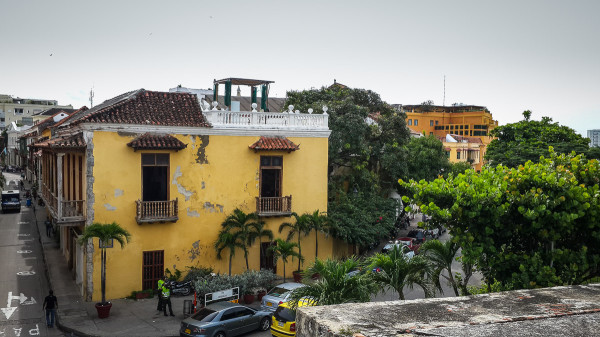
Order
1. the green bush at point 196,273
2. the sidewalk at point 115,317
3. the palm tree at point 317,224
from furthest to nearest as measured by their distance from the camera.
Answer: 1. the palm tree at point 317,224
2. the green bush at point 196,273
3. the sidewalk at point 115,317

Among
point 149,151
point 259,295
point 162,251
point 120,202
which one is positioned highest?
point 149,151

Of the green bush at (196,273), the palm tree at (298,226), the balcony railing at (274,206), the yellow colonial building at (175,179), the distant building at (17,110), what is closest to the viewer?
the yellow colonial building at (175,179)

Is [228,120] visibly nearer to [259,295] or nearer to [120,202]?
[120,202]

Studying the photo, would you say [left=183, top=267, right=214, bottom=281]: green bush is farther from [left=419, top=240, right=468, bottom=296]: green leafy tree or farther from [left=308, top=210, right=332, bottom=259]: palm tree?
[left=419, top=240, right=468, bottom=296]: green leafy tree

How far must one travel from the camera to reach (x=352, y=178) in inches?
1133

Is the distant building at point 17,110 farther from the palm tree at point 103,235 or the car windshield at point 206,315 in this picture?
the car windshield at point 206,315

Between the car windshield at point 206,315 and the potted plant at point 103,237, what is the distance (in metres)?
3.95

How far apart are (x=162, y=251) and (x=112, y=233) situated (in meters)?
3.01

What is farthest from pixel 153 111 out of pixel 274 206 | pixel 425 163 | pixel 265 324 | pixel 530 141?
pixel 530 141

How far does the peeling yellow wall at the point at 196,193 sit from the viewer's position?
20.0 metres

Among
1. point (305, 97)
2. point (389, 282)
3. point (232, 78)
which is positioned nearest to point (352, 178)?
point (305, 97)

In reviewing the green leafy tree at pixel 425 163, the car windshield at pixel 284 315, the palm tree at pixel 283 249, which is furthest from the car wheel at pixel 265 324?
the green leafy tree at pixel 425 163

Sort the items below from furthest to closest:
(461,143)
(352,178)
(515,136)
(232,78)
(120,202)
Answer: (461,143)
(515,136)
(352,178)
(232,78)
(120,202)

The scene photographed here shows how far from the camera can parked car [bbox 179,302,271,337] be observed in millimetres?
15406
